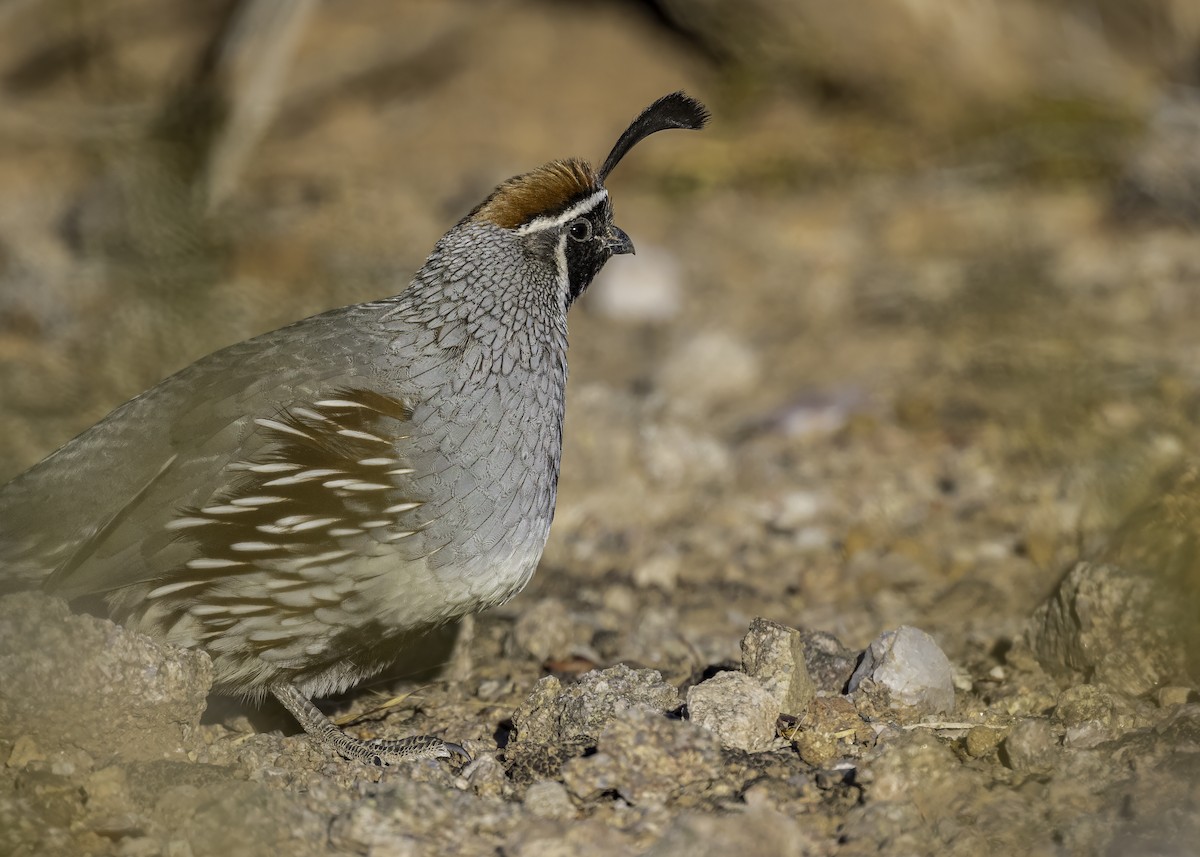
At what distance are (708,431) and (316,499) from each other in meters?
3.10

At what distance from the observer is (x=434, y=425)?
410cm

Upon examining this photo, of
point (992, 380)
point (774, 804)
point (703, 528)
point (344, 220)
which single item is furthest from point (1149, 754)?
point (344, 220)

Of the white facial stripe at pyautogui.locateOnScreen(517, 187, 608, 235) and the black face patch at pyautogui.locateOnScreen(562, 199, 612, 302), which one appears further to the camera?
the black face patch at pyautogui.locateOnScreen(562, 199, 612, 302)

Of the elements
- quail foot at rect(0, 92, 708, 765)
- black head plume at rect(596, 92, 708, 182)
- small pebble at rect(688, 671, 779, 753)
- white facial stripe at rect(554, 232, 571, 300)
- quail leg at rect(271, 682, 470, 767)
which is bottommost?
quail leg at rect(271, 682, 470, 767)

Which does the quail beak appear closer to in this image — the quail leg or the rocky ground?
the rocky ground

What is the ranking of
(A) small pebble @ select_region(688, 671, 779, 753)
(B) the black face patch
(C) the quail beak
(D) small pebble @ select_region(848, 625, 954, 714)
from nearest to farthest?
(A) small pebble @ select_region(688, 671, 779, 753) → (D) small pebble @ select_region(848, 625, 954, 714) → (B) the black face patch → (C) the quail beak

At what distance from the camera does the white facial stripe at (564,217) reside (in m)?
4.56

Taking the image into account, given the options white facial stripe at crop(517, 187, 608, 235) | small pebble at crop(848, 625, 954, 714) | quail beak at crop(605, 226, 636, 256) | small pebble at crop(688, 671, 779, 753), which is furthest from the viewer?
quail beak at crop(605, 226, 636, 256)

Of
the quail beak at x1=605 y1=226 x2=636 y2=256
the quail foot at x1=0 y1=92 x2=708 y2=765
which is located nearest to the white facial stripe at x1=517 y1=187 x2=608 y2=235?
the quail beak at x1=605 y1=226 x2=636 y2=256

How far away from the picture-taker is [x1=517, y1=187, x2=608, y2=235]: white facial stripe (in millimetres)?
4559

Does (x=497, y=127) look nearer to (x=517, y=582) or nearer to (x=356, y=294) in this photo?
(x=356, y=294)

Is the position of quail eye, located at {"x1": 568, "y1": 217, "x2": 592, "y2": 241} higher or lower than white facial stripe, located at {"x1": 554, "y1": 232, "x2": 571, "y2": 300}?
higher

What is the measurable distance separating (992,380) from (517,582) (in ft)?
11.9

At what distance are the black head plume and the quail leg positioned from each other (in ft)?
6.58
